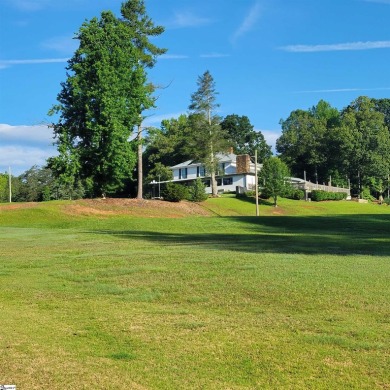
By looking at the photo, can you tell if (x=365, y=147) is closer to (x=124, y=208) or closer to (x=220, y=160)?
(x=220, y=160)

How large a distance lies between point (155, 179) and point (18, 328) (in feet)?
291

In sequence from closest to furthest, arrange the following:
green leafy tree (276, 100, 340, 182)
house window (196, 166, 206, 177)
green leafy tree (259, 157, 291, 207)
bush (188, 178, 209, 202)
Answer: bush (188, 178, 209, 202) < green leafy tree (259, 157, 291, 207) < house window (196, 166, 206, 177) < green leafy tree (276, 100, 340, 182)

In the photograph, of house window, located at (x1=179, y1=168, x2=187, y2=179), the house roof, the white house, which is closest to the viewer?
the white house

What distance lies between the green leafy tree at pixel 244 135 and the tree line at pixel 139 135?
23cm

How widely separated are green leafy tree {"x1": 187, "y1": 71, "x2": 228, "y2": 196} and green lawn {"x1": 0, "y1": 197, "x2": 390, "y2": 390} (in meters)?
61.2

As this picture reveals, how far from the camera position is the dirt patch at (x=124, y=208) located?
1750 inches

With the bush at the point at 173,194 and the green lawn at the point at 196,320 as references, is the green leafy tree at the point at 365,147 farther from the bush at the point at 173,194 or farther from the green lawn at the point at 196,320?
the green lawn at the point at 196,320

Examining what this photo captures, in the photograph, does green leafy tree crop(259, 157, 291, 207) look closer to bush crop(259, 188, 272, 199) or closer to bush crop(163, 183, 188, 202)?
bush crop(259, 188, 272, 199)

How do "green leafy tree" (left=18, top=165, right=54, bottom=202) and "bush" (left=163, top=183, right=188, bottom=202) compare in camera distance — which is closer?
"bush" (left=163, top=183, right=188, bottom=202)

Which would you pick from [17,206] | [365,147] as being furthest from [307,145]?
[17,206]

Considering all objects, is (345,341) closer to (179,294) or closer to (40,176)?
(179,294)

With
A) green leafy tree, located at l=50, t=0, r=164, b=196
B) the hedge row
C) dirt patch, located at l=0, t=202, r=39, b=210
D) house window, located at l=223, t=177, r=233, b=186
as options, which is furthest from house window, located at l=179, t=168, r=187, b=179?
dirt patch, located at l=0, t=202, r=39, b=210

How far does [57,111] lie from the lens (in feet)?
165

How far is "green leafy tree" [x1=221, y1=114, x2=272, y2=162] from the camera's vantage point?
128125mm
